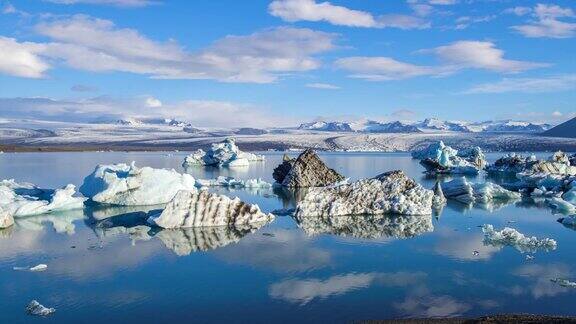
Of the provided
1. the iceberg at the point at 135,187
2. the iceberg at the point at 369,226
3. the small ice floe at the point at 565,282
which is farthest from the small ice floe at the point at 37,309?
the iceberg at the point at 135,187

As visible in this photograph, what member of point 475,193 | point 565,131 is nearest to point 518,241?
point 475,193

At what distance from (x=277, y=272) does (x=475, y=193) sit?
10.2 meters

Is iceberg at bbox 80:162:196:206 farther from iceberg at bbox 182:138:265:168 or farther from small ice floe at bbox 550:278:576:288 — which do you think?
iceberg at bbox 182:138:265:168

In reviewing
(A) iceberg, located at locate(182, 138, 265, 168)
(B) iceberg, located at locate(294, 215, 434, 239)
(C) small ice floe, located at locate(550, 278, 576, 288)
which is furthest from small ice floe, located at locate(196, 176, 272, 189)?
(A) iceberg, located at locate(182, 138, 265, 168)

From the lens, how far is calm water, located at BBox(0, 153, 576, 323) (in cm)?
574

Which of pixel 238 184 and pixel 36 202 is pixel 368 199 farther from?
pixel 238 184

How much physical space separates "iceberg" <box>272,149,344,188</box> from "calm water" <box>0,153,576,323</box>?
26.9ft

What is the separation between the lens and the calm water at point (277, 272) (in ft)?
18.8

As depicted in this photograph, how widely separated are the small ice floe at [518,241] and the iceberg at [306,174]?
957cm

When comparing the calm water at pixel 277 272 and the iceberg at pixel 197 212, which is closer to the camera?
the calm water at pixel 277 272

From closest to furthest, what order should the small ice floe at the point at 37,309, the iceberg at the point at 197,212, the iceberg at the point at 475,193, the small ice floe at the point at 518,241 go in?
the small ice floe at the point at 37,309 < the small ice floe at the point at 518,241 < the iceberg at the point at 197,212 < the iceberg at the point at 475,193

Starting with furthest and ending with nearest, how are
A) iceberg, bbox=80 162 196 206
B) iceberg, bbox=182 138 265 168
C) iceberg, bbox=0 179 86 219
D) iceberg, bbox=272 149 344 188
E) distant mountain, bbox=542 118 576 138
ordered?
1. distant mountain, bbox=542 118 576 138
2. iceberg, bbox=182 138 265 168
3. iceberg, bbox=272 149 344 188
4. iceberg, bbox=80 162 196 206
5. iceberg, bbox=0 179 86 219

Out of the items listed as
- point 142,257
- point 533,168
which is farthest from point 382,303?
point 533,168

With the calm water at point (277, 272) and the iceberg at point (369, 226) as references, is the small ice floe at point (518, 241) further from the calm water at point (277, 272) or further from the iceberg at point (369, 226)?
the iceberg at point (369, 226)
